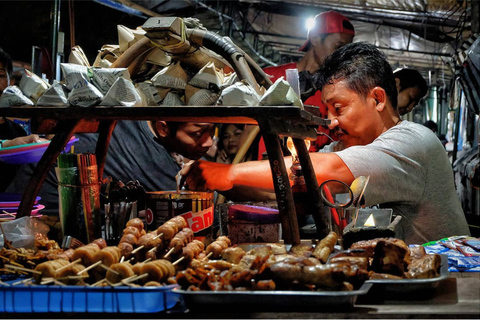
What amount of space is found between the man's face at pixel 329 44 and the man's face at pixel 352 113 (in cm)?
251

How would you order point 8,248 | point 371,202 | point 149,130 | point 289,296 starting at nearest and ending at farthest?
point 289,296, point 8,248, point 371,202, point 149,130

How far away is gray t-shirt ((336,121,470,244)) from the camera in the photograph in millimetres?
2764

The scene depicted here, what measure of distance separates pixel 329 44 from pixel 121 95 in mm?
4166

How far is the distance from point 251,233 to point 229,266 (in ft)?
1.39

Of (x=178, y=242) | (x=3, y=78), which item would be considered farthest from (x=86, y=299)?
(x=3, y=78)

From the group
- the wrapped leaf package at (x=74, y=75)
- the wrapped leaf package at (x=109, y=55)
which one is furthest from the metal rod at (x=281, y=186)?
the wrapped leaf package at (x=109, y=55)

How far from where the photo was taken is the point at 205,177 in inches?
92.9

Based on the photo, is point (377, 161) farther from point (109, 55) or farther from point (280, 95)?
point (109, 55)

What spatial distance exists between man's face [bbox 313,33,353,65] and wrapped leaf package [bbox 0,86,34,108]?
4130 mm

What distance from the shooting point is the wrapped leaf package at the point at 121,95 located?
189cm

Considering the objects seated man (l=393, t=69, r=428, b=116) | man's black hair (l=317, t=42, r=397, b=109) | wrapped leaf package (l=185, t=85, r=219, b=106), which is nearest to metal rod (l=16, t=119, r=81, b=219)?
wrapped leaf package (l=185, t=85, r=219, b=106)

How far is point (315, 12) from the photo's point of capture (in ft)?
24.1

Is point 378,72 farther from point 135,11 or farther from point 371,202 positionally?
point 135,11

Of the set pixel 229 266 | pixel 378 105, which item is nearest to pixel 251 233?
pixel 229 266
